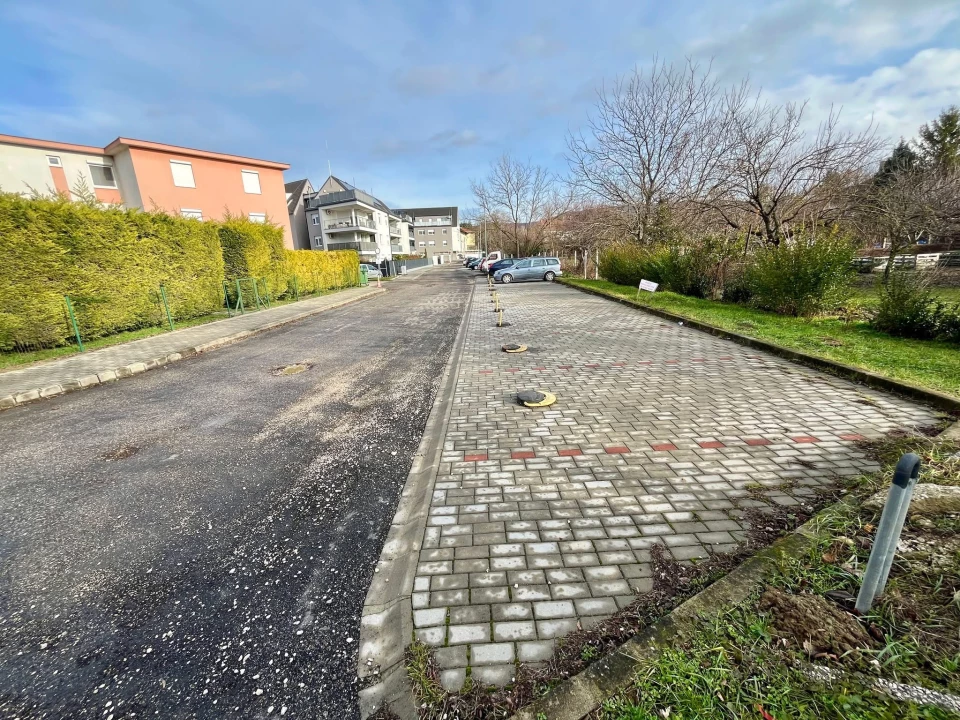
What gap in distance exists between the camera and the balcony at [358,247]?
45.7m

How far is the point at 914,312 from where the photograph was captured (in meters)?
7.41

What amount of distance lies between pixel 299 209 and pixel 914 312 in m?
52.8

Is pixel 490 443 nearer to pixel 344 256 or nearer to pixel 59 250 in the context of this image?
pixel 59 250

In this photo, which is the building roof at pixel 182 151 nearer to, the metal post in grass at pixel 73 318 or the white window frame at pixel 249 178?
the white window frame at pixel 249 178

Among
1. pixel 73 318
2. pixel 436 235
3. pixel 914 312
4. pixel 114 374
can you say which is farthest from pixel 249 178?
pixel 436 235

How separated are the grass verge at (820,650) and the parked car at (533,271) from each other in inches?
1072

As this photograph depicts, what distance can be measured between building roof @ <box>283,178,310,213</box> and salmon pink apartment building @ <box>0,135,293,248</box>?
20.1m

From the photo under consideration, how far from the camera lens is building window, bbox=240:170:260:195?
91.6 ft

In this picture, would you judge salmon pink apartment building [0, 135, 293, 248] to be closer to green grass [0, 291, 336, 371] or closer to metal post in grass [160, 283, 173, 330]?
green grass [0, 291, 336, 371]

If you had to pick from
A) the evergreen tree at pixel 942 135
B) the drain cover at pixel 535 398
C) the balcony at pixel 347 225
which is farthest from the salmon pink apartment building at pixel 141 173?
the evergreen tree at pixel 942 135

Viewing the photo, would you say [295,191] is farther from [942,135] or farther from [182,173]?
[942,135]

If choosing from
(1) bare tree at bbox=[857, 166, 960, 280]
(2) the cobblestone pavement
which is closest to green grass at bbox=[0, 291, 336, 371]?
(2) the cobblestone pavement

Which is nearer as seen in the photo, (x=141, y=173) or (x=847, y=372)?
(x=847, y=372)

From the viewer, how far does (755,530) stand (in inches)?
104
